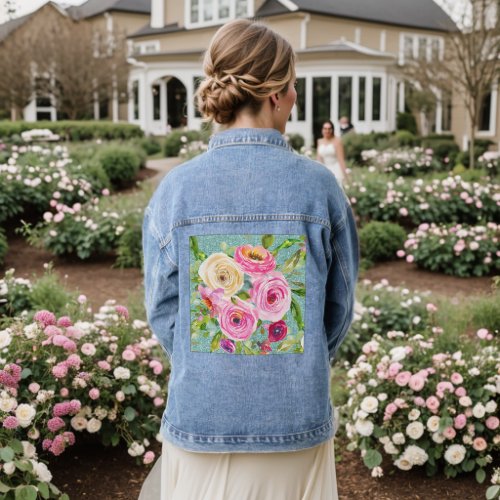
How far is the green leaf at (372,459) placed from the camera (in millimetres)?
3642

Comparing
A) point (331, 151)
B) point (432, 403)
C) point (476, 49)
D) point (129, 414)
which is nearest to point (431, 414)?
point (432, 403)

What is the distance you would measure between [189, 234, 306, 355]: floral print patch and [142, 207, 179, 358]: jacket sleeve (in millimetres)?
112

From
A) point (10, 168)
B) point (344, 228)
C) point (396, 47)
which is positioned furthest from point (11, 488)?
point (396, 47)

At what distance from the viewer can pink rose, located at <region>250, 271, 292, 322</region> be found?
1.79 metres

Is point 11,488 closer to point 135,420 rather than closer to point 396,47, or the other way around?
point 135,420

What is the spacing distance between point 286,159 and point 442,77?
819 inches

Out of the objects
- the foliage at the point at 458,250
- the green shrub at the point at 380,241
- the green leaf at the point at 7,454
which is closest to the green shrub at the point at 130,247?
the green shrub at the point at 380,241

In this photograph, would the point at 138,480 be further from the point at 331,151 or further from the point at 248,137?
the point at 331,151

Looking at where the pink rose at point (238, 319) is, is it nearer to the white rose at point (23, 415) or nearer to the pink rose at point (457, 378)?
the white rose at point (23, 415)

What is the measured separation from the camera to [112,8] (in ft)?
117

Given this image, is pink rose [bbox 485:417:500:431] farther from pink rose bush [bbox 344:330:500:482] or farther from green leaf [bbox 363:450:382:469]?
green leaf [bbox 363:450:382:469]

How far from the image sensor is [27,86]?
29.2m

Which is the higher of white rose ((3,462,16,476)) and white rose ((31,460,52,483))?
white rose ((3,462,16,476))

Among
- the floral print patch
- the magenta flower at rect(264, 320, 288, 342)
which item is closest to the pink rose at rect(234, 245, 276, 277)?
the floral print patch
